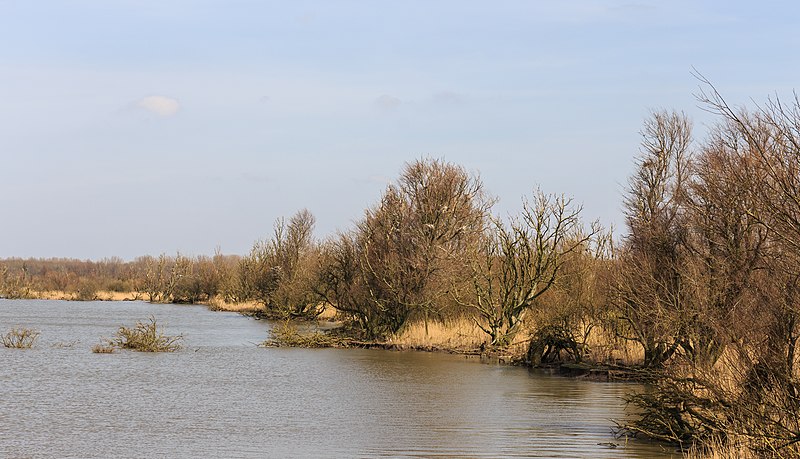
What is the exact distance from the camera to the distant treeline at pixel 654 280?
36.9ft

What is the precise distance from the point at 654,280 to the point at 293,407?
8.39 metres

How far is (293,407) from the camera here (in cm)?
2105

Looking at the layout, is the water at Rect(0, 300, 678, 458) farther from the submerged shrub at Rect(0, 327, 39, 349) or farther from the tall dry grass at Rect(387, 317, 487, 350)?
the tall dry grass at Rect(387, 317, 487, 350)

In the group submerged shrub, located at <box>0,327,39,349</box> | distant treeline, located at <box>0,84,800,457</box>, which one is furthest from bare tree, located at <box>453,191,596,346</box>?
submerged shrub, located at <box>0,327,39,349</box>

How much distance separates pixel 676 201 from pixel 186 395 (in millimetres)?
12407

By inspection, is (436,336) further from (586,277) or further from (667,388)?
(667,388)

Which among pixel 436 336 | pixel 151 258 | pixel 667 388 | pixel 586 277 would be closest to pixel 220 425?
pixel 667 388

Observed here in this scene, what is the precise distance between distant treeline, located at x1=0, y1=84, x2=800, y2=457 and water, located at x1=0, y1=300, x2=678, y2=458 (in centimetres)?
178

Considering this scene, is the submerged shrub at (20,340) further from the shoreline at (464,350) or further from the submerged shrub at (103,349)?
the shoreline at (464,350)

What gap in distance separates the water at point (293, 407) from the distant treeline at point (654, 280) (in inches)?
69.9

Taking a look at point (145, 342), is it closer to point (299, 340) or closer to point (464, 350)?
point (299, 340)

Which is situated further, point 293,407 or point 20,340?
point 20,340

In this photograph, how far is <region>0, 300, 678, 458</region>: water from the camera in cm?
1573

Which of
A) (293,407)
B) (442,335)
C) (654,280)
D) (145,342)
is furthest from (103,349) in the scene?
(654,280)
